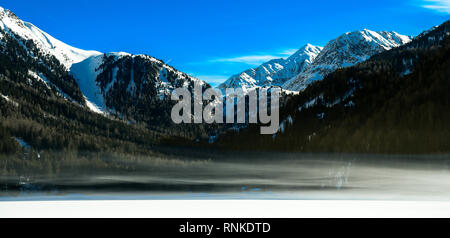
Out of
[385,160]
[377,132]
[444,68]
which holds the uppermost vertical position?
[444,68]

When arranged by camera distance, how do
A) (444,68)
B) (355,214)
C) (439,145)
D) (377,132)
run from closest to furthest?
(355,214) < (439,145) < (377,132) < (444,68)

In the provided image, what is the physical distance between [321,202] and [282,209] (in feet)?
7.43

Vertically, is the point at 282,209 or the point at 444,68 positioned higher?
the point at 444,68

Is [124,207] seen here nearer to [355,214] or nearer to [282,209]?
[282,209]

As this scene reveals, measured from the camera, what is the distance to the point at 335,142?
178m

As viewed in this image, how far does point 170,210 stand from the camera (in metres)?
15.7

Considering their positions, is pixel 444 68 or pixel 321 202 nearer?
pixel 321 202

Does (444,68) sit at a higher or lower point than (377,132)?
higher

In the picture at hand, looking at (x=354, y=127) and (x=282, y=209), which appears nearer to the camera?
(x=282, y=209)
